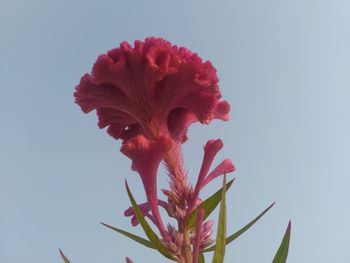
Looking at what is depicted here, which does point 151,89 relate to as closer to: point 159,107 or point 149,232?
point 159,107

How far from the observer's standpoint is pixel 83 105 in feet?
5.70

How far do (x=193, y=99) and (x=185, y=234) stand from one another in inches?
23.2

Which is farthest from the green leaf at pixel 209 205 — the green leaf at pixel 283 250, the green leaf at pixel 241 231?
the green leaf at pixel 283 250

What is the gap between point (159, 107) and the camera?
1690 millimetres

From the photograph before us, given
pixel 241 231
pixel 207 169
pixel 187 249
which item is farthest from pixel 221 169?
pixel 187 249

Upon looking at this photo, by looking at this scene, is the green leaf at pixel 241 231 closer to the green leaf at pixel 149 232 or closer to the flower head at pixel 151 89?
the green leaf at pixel 149 232

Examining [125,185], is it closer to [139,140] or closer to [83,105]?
[139,140]

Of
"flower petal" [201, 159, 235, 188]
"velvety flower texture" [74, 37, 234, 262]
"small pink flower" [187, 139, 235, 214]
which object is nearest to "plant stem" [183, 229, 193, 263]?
"velvety flower texture" [74, 37, 234, 262]

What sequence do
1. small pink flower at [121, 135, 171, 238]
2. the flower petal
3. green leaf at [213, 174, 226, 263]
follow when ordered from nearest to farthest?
green leaf at [213, 174, 226, 263] < small pink flower at [121, 135, 171, 238] < the flower petal

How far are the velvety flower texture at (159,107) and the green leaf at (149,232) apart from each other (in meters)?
0.04

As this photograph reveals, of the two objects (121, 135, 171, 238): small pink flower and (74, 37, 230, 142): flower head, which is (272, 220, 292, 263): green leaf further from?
(74, 37, 230, 142): flower head

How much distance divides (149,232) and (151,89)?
58 cm

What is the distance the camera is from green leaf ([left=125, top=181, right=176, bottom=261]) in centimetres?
149

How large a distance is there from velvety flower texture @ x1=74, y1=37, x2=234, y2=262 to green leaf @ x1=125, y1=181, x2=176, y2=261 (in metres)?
0.04
